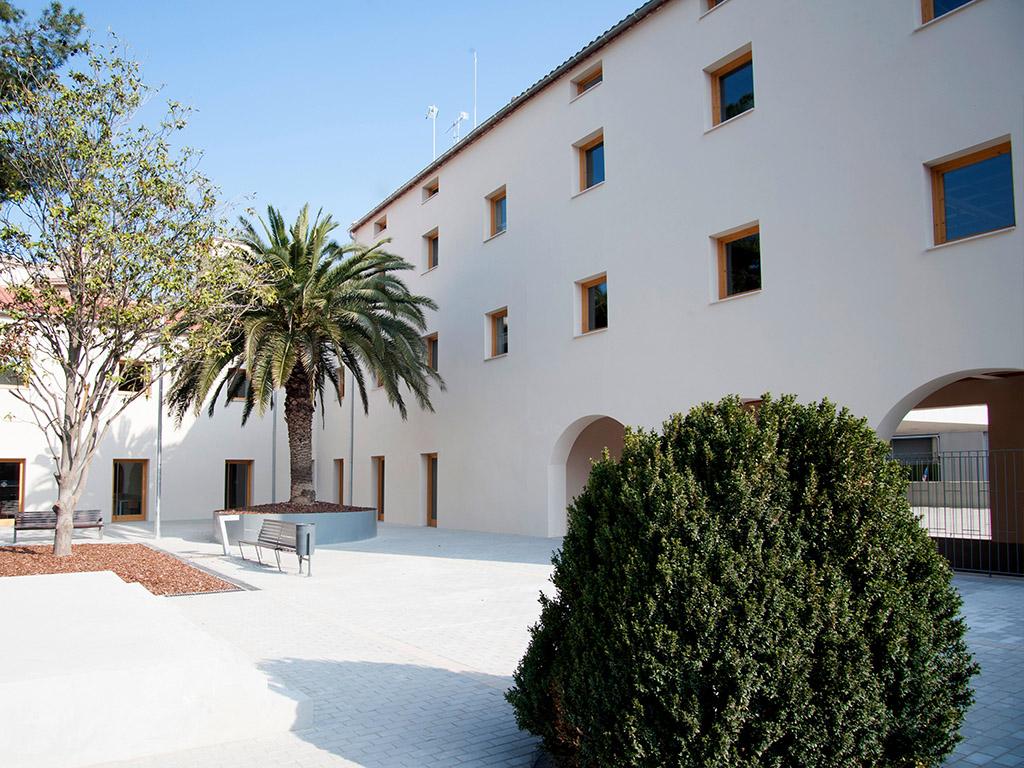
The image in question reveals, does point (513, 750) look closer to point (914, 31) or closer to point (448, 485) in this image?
point (914, 31)

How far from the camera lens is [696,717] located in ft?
11.3

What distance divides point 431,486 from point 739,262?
12896 mm

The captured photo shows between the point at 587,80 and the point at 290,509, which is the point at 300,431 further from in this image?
the point at 587,80

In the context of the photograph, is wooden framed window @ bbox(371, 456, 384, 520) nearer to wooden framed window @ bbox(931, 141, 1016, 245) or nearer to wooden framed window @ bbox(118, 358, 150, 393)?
wooden framed window @ bbox(118, 358, 150, 393)

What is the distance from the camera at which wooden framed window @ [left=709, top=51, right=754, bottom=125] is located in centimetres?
1407

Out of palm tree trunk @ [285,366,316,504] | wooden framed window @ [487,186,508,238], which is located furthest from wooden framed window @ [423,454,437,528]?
wooden framed window @ [487,186,508,238]

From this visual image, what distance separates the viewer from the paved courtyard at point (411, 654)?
4809 mm

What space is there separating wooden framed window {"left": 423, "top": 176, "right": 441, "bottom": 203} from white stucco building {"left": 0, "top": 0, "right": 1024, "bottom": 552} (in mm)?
88

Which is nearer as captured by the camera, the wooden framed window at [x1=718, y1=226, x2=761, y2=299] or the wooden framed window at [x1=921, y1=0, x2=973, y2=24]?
the wooden framed window at [x1=921, y1=0, x2=973, y2=24]

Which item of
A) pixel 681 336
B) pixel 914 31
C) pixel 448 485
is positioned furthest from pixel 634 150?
pixel 448 485

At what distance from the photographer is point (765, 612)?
350cm

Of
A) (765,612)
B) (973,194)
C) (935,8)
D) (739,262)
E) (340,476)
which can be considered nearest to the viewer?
(765,612)

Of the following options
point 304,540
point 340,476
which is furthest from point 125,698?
point 340,476

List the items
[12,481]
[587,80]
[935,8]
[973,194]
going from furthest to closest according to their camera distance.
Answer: [12,481], [587,80], [935,8], [973,194]
